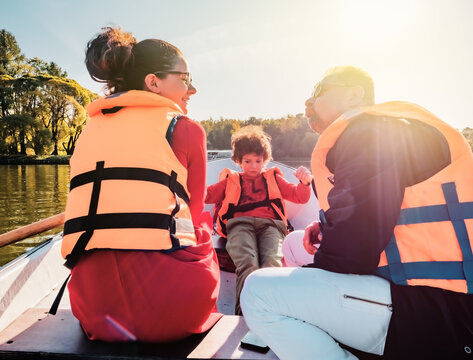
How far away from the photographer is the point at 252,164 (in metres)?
3.03

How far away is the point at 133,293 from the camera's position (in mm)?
990

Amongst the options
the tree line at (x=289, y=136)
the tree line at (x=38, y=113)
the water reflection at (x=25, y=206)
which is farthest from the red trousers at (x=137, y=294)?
the tree line at (x=289, y=136)

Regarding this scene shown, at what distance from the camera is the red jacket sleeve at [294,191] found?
288 centimetres

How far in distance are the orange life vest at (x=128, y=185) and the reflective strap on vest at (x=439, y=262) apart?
2.14 feet

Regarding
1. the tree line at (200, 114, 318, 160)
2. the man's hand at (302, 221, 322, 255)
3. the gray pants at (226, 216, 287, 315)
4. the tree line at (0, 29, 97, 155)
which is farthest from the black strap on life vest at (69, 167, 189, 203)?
the tree line at (200, 114, 318, 160)

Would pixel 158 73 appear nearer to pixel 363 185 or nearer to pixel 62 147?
pixel 363 185

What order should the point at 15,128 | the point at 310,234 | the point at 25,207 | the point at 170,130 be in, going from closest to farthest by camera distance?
1. the point at 170,130
2. the point at 310,234
3. the point at 25,207
4. the point at 15,128

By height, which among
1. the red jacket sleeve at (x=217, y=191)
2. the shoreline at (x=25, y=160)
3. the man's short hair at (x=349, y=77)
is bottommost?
the shoreline at (x=25, y=160)

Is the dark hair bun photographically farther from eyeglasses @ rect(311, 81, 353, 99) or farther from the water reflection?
the water reflection

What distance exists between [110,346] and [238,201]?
6.33 ft

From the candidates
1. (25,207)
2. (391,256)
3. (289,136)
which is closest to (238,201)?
(391,256)

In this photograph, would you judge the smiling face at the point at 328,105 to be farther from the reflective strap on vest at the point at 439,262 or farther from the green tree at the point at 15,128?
the green tree at the point at 15,128

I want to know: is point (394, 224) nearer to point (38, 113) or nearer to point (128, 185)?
point (128, 185)

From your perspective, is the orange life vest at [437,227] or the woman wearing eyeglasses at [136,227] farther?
the woman wearing eyeglasses at [136,227]
